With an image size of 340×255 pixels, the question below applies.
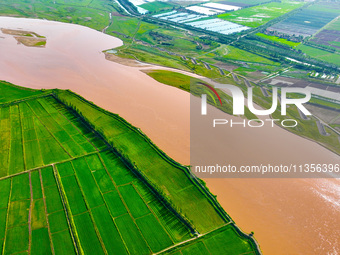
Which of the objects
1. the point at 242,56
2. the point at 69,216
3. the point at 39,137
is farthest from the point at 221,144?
the point at 242,56

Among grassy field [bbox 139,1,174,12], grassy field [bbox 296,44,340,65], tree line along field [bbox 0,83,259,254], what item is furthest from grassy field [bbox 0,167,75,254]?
grassy field [bbox 139,1,174,12]

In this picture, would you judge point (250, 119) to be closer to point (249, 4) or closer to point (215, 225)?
point (215, 225)

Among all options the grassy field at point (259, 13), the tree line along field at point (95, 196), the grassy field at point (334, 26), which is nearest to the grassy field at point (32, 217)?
the tree line along field at point (95, 196)

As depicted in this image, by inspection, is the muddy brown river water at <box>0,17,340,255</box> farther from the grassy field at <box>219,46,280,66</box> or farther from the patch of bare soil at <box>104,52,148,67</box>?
the grassy field at <box>219,46,280,66</box>

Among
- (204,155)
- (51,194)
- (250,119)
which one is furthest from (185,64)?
(51,194)

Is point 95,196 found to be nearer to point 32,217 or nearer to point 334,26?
point 32,217
